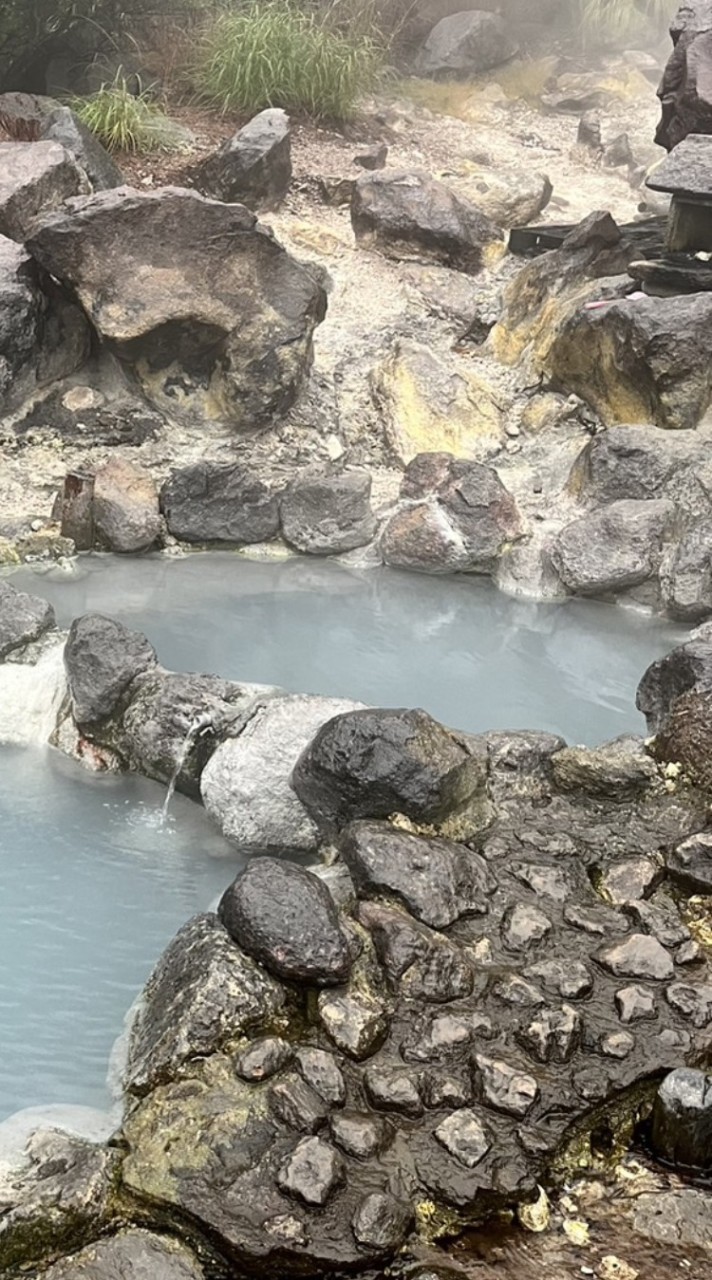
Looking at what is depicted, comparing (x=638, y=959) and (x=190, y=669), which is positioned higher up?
(x=638, y=959)

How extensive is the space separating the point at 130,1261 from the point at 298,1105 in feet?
1.79

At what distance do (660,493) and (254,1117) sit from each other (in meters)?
4.31

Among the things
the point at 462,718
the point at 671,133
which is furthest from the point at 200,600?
the point at 671,133

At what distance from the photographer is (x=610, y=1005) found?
350cm

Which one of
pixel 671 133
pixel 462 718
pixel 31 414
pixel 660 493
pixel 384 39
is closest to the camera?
pixel 462 718

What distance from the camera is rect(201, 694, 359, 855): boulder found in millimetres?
4277

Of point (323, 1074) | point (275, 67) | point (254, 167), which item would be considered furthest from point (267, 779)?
point (275, 67)

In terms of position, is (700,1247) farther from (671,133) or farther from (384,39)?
(384,39)

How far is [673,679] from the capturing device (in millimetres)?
4660

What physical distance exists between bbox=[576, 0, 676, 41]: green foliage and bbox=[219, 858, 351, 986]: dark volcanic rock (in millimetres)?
13284

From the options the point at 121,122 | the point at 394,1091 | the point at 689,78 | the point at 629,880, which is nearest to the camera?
the point at 394,1091

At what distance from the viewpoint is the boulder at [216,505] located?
6438mm

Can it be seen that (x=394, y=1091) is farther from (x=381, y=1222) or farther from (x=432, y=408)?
(x=432, y=408)

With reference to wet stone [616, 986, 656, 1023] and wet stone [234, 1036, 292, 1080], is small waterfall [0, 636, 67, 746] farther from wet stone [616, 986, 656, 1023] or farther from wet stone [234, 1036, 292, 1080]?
wet stone [616, 986, 656, 1023]
